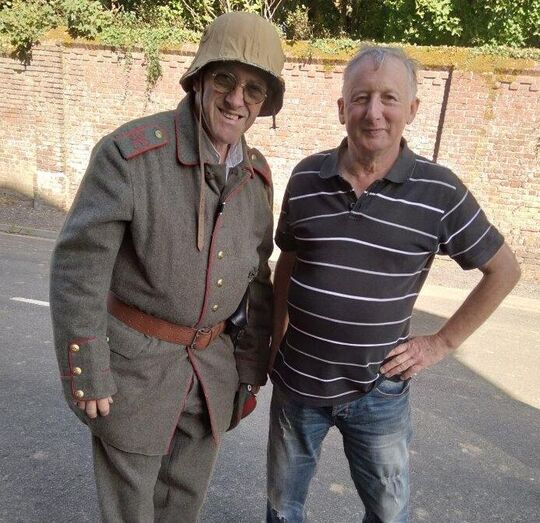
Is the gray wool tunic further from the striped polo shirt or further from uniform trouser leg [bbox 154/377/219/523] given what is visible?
the striped polo shirt

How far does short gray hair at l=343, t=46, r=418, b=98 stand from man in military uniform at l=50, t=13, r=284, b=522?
0.24 m

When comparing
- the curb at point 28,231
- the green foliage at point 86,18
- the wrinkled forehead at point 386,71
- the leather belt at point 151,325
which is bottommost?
the curb at point 28,231

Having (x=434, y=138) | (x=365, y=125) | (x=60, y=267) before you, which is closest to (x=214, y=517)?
(x=60, y=267)

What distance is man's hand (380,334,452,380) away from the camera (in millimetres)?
1733

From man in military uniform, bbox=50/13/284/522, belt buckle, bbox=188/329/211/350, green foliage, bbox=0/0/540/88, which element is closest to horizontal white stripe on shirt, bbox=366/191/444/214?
man in military uniform, bbox=50/13/284/522

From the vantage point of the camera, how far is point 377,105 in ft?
5.24

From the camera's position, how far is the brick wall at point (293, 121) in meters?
7.40

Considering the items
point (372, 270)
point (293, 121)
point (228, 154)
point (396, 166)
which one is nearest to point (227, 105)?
point (228, 154)

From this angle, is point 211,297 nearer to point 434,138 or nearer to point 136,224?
point 136,224

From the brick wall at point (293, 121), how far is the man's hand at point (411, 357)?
650 centimetres

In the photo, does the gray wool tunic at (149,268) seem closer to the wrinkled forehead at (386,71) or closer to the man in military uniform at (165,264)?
the man in military uniform at (165,264)

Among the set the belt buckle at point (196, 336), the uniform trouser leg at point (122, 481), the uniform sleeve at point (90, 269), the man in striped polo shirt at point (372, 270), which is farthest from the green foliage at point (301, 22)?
the uniform trouser leg at point (122, 481)

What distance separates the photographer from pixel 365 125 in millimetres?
1614

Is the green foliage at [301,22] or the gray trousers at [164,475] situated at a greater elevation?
the green foliage at [301,22]
